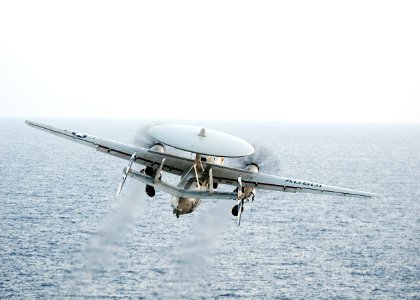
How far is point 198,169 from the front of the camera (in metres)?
42.7

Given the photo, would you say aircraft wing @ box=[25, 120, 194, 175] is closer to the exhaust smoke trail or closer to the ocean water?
the exhaust smoke trail

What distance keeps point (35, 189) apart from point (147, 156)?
15607cm

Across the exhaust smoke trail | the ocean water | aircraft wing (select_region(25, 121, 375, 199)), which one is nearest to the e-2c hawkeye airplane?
aircraft wing (select_region(25, 121, 375, 199))

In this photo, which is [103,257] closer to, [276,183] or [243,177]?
[243,177]

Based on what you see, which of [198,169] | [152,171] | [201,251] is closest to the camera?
[198,169]

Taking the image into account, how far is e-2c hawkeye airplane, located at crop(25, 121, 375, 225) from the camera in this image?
3719cm

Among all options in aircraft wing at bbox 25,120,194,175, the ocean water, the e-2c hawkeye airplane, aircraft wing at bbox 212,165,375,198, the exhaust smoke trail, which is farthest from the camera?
the exhaust smoke trail

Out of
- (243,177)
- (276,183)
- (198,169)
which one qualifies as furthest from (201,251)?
(198,169)

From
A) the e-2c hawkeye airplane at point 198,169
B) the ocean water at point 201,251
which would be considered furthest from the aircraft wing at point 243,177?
the ocean water at point 201,251

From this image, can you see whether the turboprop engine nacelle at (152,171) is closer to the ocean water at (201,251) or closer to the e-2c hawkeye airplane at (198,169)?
the e-2c hawkeye airplane at (198,169)

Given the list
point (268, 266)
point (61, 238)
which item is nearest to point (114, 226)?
point (61, 238)

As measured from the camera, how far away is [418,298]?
354 ft

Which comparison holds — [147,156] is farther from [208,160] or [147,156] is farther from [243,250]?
[243,250]

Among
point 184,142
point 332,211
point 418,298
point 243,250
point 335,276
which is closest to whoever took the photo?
point 184,142
